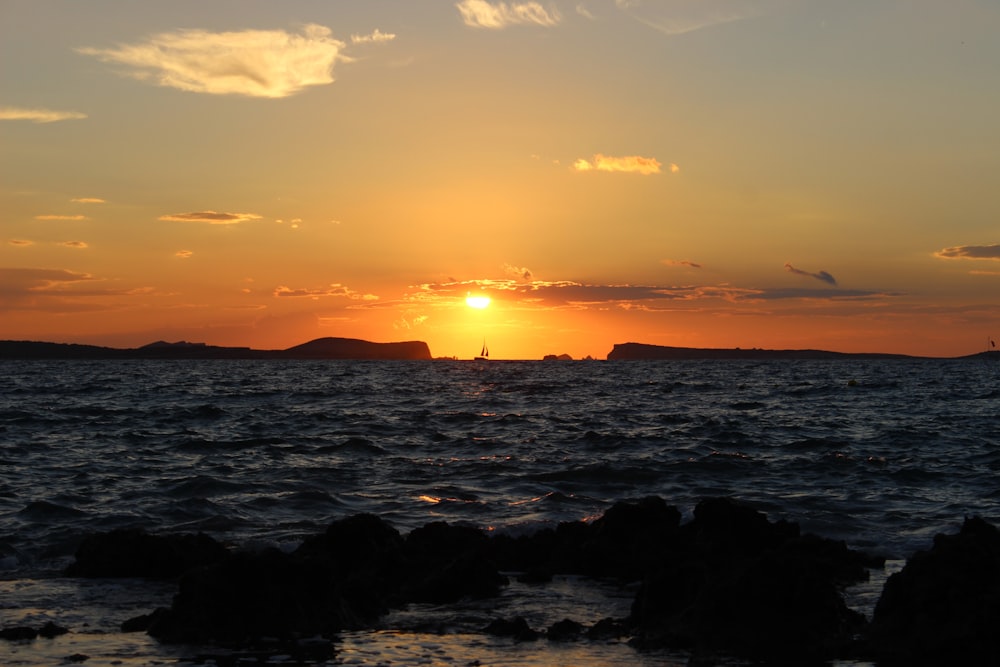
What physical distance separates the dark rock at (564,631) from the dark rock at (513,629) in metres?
0.17

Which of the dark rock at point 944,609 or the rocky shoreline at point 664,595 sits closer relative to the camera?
the dark rock at point 944,609

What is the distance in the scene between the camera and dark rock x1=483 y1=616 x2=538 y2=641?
1062cm

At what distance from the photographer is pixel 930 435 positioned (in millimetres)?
36750

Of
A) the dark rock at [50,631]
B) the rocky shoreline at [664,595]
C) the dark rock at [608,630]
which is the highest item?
→ the rocky shoreline at [664,595]

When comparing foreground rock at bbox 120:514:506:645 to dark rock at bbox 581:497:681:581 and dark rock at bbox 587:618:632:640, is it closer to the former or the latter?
dark rock at bbox 581:497:681:581

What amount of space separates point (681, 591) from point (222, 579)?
16.2 ft

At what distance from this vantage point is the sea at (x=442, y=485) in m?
11.2

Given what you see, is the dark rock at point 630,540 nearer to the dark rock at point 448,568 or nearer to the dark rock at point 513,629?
the dark rock at point 448,568

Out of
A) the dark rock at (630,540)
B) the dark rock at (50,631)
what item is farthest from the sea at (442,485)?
the dark rock at (630,540)

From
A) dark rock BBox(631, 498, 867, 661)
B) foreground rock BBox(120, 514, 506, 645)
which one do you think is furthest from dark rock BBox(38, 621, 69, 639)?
dark rock BBox(631, 498, 867, 661)

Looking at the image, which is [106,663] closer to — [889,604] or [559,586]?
[559,586]

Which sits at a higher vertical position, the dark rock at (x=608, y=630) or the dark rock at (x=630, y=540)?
the dark rock at (x=630, y=540)

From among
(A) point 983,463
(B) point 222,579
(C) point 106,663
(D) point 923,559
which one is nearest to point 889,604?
(D) point 923,559

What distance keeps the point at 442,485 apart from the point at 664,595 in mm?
12502
